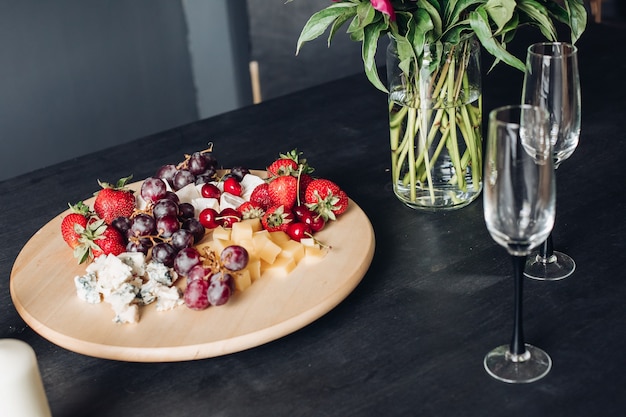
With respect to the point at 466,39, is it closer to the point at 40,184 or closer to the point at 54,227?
the point at 54,227

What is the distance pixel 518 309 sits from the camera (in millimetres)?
1020

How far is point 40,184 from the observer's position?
5.56 ft

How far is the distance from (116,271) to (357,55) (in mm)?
2431

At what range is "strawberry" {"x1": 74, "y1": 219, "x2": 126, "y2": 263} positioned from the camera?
127 cm

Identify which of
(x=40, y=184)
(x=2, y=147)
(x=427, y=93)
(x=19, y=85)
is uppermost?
(x=427, y=93)

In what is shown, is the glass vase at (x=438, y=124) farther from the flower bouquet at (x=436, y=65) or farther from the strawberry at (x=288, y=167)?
the strawberry at (x=288, y=167)

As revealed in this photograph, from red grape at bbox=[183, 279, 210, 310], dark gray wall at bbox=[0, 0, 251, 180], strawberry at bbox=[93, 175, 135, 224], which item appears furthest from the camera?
dark gray wall at bbox=[0, 0, 251, 180]

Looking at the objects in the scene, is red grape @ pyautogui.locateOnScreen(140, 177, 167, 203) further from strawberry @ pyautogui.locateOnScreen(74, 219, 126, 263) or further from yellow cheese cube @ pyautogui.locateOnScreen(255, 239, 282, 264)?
yellow cheese cube @ pyautogui.locateOnScreen(255, 239, 282, 264)

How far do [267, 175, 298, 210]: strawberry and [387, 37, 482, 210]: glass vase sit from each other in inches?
7.9

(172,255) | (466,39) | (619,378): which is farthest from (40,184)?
(619,378)

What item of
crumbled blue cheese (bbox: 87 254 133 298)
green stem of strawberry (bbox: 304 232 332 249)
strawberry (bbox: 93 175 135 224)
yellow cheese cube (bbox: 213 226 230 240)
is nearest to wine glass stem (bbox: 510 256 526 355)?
green stem of strawberry (bbox: 304 232 332 249)

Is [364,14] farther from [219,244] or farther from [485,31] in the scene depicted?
[219,244]

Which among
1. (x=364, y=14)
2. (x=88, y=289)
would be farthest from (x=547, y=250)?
(x=88, y=289)

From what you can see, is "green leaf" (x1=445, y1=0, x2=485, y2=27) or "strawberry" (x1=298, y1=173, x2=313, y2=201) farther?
"strawberry" (x1=298, y1=173, x2=313, y2=201)
